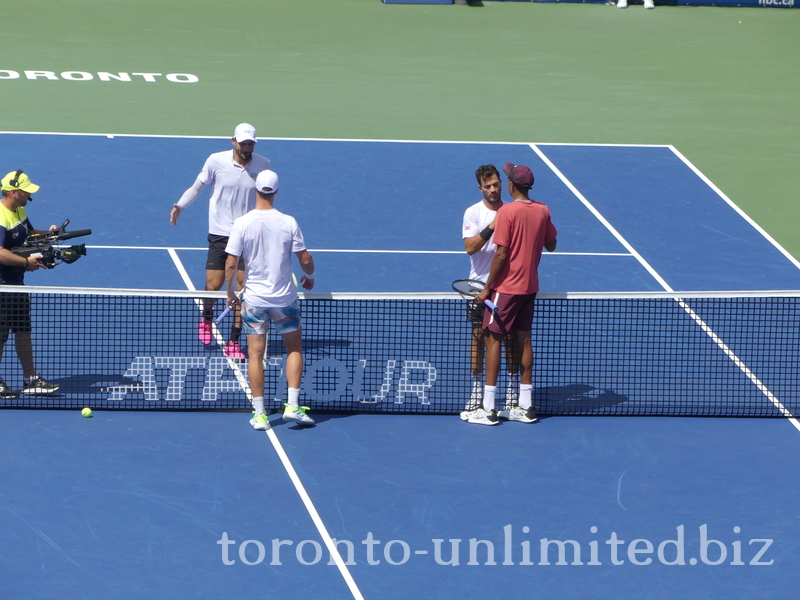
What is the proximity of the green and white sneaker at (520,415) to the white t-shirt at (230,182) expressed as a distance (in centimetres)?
300

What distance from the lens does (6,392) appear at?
31.1 ft

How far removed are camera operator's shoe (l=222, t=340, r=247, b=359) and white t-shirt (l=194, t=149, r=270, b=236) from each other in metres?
1.03

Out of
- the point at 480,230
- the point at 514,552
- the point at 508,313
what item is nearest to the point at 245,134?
the point at 480,230

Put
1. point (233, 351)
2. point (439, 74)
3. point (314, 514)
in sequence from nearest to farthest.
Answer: point (314, 514) < point (233, 351) < point (439, 74)

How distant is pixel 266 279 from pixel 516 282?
6.30 ft

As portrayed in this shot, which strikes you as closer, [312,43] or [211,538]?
[211,538]

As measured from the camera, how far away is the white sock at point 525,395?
9398 millimetres

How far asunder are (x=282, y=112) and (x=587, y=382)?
10675 mm

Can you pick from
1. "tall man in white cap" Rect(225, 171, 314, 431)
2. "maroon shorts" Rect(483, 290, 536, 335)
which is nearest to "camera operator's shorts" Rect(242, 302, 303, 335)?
"tall man in white cap" Rect(225, 171, 314, 431)

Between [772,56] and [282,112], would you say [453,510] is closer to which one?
[282,112]

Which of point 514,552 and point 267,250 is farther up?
point 267,250

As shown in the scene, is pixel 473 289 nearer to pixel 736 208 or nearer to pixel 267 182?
pixel 267 182

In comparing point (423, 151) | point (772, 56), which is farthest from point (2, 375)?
point (772, 56)

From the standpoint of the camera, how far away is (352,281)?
41.4 ft
